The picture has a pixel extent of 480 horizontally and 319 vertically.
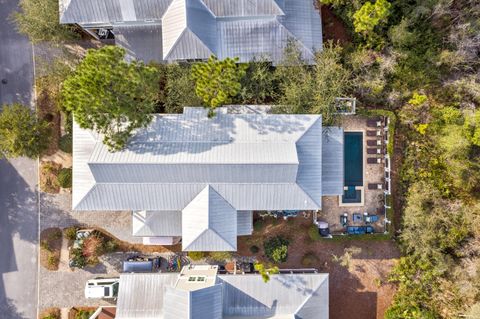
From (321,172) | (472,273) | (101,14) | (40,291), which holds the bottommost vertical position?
(40,291)

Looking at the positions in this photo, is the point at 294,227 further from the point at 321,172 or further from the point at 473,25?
the point at 473,25

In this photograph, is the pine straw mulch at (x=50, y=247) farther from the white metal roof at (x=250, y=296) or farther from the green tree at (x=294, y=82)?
the green tree at (x=294, y=82)

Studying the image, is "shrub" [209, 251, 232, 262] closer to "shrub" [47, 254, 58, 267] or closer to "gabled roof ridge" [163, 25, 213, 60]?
"shrub" [47, 254, 58, 267]

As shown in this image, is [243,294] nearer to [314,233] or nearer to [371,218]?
[314,233]

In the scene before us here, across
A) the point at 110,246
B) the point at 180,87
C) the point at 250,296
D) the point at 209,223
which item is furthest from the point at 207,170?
the point at 110,246

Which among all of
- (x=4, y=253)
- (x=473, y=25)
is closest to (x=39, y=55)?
(x=4, y=253)
